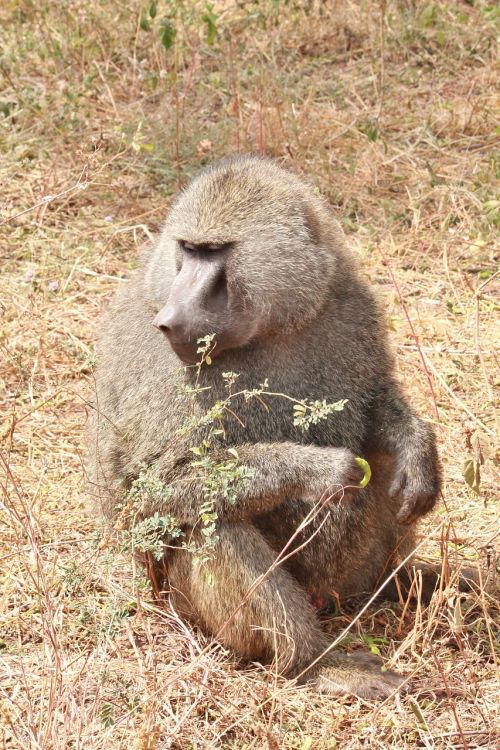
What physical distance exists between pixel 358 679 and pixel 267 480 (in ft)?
2.09

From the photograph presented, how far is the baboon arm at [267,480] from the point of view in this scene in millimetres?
2924

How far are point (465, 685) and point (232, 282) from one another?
4.33 feet

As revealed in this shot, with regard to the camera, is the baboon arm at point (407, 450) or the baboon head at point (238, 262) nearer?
the baboon head at point (238, 262)

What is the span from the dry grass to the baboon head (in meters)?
0.44

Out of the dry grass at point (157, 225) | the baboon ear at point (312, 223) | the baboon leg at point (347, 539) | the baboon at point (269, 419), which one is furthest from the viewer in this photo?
the baboon ear at point (312, 223)

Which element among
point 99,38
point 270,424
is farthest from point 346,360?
point 99,38

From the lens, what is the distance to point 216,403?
2869mm

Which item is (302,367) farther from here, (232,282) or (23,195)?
(23,195)

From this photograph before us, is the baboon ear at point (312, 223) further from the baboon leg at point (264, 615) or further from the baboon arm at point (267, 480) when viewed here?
the baboon leg at point (264, 615)

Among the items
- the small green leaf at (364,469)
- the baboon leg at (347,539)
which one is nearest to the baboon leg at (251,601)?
the baboon leg at (347,539)

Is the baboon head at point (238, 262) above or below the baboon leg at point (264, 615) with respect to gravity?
above

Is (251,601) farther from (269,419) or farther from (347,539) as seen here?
(269,419)

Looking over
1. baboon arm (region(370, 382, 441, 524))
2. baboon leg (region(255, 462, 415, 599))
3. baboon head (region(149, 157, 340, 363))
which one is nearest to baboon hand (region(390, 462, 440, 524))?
baboon arm (region(370, 382, 441, 524))

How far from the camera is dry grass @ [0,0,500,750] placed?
285 centimetres
